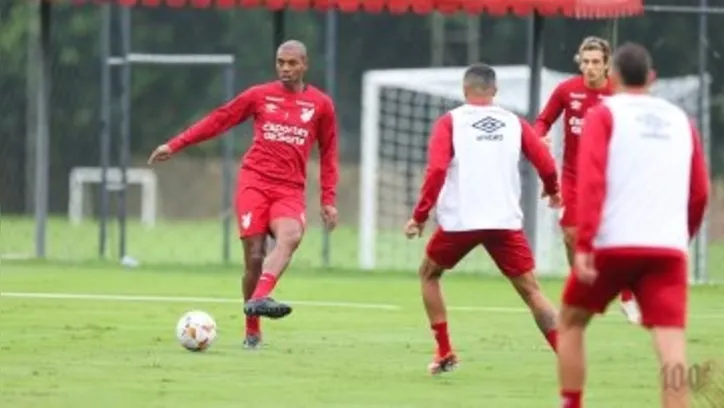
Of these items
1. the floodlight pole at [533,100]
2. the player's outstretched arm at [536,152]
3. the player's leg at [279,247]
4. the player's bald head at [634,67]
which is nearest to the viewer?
the player's bald head at [634,67]

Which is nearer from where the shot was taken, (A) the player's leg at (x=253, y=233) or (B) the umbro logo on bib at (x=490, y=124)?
(B) the umbro logo on bib at (x=490, y=124)

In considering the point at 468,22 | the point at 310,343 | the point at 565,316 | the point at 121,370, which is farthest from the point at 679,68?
the point at 565,316

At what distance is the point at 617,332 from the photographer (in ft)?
64.2

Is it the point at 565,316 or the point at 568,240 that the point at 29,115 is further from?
the point at 565,316

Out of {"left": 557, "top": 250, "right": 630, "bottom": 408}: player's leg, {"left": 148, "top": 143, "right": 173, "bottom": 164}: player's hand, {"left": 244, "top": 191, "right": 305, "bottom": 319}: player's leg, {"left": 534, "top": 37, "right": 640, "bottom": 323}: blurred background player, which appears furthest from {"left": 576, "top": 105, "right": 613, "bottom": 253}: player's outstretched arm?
{"left": 534, "top": 37, "right": 640, "bottom": 323}: blurred background player

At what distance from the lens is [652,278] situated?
1179cm

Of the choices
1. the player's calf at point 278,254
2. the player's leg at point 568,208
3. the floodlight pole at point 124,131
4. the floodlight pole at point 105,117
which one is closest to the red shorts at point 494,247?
the player's calf at point 278,254

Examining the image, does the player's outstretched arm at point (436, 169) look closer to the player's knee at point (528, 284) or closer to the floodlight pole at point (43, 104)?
the player's knee at point (528, 284)

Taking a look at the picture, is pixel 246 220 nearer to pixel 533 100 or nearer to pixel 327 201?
pixel 327 201

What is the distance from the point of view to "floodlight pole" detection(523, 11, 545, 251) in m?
26.6

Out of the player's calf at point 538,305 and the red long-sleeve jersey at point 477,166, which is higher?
the red long-sleeve jersey at point 477,166

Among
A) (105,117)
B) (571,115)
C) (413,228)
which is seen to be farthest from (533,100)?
(413,228)

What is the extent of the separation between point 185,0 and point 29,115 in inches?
455

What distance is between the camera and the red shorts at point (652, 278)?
11.7 m
